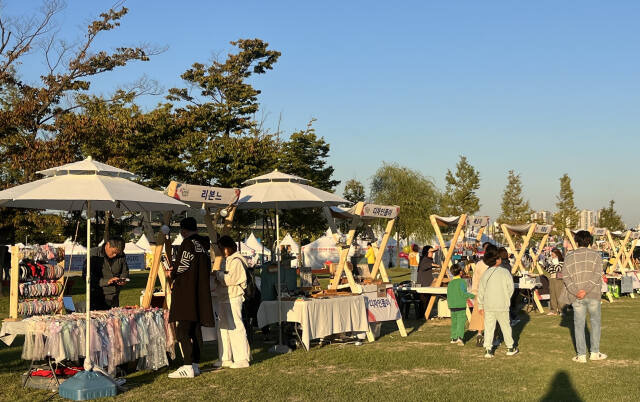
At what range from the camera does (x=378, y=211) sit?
45.2 ft

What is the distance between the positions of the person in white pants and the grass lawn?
29cm

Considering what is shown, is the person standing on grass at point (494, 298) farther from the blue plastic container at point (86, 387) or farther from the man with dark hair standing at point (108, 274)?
the blue plastic container at point (86, 387)

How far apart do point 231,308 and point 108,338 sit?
1.74 m

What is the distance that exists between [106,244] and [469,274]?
10075mm

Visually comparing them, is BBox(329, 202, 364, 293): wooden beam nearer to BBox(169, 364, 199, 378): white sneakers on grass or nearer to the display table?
the display table

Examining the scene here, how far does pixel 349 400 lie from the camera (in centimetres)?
789

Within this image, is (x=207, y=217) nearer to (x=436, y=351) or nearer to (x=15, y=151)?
(x=436, y=351)

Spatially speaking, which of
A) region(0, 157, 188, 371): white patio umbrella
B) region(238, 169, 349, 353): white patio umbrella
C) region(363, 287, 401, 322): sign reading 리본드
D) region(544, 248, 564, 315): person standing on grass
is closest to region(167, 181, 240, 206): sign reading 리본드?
region(0, 157, 188, 371): white patio umbrella

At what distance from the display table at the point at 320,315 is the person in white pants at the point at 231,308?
156 cm

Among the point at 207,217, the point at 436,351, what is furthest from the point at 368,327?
the point at 207,217

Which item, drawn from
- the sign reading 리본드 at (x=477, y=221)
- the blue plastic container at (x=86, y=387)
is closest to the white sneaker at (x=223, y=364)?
the blue plastic container at (x=86, y=387)

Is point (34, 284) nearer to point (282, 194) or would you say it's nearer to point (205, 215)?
point (205, 215)

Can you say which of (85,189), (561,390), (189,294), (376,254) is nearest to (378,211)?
(376,254)

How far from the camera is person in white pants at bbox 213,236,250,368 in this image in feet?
32.9
